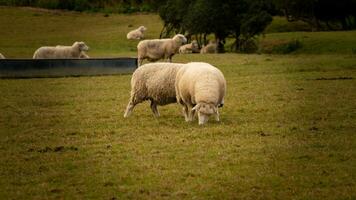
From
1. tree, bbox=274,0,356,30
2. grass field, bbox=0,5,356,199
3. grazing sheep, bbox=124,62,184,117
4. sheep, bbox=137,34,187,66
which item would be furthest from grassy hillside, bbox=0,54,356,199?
tree, bbox=274,0,356,30

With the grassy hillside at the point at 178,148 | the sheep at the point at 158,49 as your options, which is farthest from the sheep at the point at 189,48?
the grassy hillside at the point at 178,148

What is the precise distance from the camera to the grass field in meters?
9.46

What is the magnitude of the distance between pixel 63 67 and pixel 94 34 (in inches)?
1141

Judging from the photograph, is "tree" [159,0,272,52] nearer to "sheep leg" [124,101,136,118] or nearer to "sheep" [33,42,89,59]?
"sheep" [33,42,89,59]

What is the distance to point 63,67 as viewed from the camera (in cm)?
2702

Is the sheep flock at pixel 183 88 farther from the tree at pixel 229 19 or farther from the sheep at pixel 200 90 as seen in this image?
the tree at pixel 229 19

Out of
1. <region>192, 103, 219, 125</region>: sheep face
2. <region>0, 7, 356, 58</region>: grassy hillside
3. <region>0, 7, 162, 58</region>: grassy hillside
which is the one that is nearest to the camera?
<region>192, 103, 219, 125</region>: sheep face

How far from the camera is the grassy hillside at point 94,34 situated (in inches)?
1617

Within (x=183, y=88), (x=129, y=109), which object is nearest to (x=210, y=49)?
(x=129, y=109)

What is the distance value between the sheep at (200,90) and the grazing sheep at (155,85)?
225mm

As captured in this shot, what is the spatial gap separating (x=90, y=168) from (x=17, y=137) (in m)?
3.16

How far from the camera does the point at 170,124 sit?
577 inches

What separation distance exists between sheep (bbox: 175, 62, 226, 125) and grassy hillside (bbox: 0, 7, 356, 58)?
937 inches

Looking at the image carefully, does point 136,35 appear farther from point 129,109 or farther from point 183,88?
point 183,88
